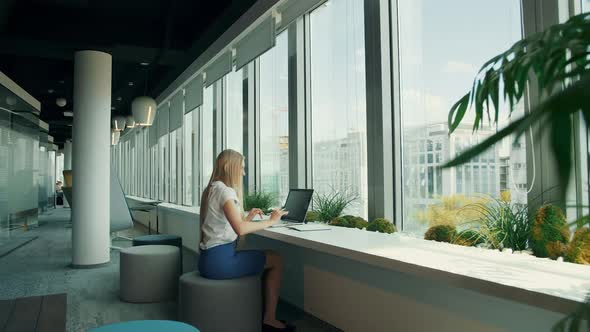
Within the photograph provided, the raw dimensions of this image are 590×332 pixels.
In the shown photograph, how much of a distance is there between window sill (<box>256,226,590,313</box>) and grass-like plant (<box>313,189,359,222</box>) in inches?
38.6

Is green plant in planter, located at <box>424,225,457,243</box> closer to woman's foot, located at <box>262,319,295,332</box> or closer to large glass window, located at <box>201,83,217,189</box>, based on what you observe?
woman's foot, located at <box>262,319,295,332</box>

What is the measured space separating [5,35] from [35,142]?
3605mm

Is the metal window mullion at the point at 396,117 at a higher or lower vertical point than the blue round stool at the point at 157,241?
higher

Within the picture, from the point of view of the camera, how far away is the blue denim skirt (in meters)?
3.16

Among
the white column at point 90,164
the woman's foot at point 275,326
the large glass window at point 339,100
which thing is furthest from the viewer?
the white column at point 90,164

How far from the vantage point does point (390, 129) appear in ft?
11.9

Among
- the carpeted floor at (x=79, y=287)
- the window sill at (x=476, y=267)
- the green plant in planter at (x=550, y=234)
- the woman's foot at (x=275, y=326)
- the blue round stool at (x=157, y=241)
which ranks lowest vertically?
the carpeted floor at (x=79, y=287)

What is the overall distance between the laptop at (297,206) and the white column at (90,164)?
3.19m

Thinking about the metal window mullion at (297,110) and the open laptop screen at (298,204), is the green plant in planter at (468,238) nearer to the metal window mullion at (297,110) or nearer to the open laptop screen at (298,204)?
the open laptop screen at (298,204)

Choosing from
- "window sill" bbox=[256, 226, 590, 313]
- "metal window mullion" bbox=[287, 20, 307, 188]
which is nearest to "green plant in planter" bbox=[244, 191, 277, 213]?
"metal window mullion" bbox=[287, 20, 307, 188]

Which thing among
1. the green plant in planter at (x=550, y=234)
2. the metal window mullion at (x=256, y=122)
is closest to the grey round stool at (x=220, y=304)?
the green plant in planter at (x=550, y=234)

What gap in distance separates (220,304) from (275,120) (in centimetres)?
294

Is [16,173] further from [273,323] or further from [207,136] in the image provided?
[273,323]

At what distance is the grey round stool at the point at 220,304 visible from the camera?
119 inches
